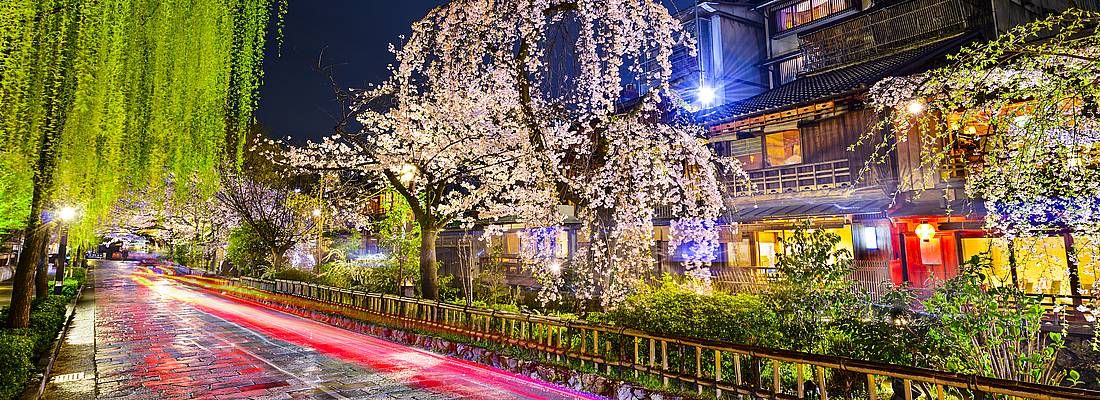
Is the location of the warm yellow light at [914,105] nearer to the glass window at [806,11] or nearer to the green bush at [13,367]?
the green bush at [13,367]

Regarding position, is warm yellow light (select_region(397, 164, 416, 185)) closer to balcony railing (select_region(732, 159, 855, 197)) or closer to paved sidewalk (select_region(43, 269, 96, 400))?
paved sidewalk (select_region(43, 269, 96, 400))

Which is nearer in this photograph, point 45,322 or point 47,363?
point 47,363

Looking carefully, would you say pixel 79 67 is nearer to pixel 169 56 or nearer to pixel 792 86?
pixel 169 56

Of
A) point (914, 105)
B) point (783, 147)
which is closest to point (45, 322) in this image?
point (914, 105)

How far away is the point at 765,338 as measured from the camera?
6.89 m

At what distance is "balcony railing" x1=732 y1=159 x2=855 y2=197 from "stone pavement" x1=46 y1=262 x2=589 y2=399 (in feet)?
39.7

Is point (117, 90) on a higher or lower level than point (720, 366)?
higher

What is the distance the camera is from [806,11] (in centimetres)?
2550

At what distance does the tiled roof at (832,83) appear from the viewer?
55.1 ft

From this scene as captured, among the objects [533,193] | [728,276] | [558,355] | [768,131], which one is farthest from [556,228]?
[768,131]

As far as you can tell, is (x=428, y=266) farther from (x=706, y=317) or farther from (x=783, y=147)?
(x=783, y=147)

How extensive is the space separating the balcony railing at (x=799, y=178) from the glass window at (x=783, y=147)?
142 centimetres

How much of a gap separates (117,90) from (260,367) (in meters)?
6.16

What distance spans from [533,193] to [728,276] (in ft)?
26.3
